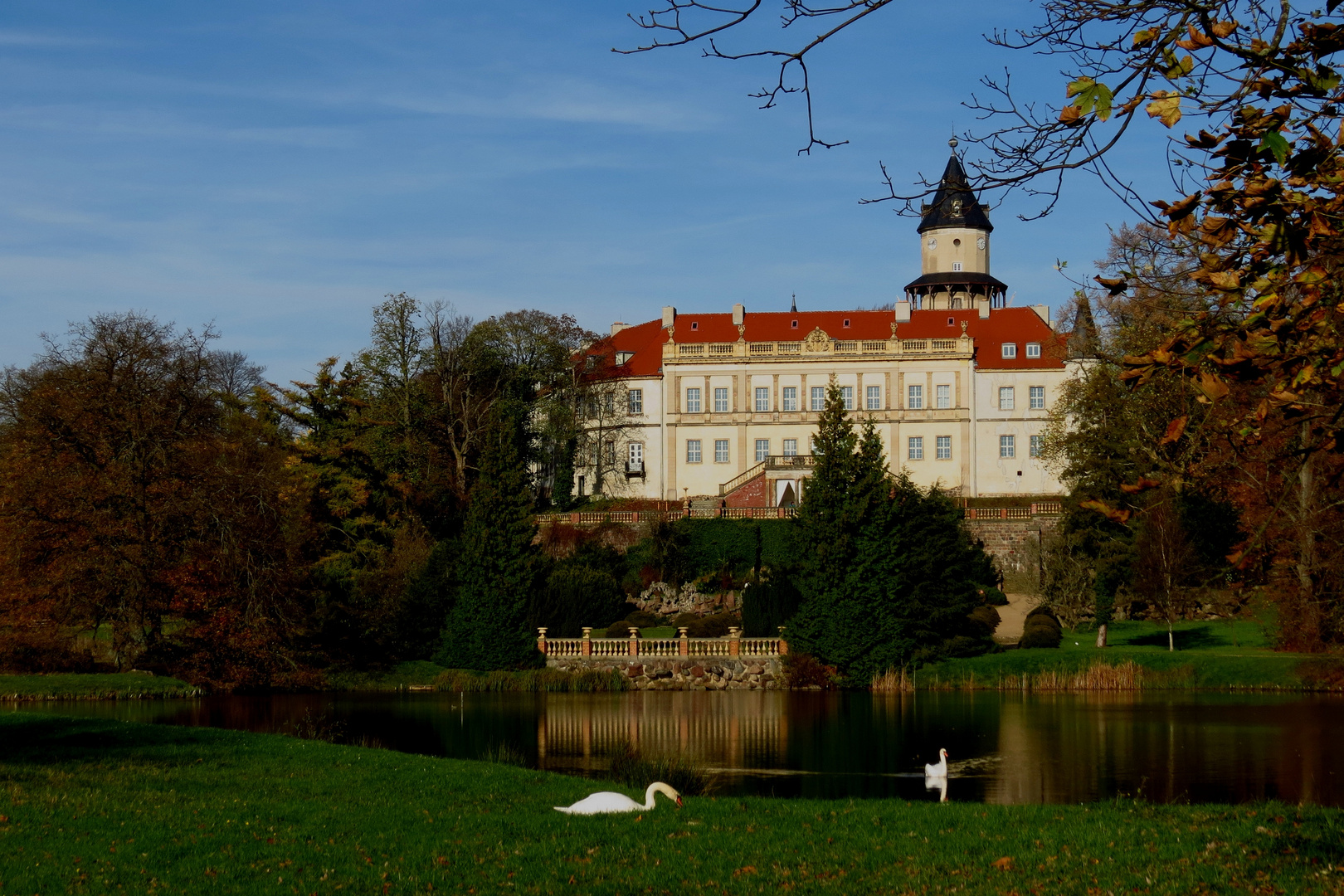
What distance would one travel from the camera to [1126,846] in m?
8.65

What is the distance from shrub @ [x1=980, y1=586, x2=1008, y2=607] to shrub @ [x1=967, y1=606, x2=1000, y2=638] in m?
2.75

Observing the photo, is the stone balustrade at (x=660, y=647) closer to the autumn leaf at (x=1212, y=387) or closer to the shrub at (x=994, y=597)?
the shrub at (x=994, y=597)

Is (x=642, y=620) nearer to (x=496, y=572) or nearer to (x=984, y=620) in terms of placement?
(x=496, y=572)

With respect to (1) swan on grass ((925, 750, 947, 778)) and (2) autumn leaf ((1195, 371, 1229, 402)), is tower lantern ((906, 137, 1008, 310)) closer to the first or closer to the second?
(1) swan on grass ((925, 750, 947, 778))

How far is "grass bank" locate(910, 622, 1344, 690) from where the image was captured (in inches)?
1069

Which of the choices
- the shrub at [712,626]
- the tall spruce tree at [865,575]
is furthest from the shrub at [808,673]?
the shrub at [712,626]

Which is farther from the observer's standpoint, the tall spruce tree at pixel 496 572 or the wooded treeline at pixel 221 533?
the tall spruce tree at pixel 496 572

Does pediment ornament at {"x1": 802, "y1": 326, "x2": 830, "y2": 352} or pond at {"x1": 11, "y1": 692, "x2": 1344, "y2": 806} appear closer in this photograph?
pond at {"x1": 11, "y1": 692, "x2": 1344, "y2": 806}

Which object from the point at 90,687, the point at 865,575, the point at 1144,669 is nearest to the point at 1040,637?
the point at 1144,669

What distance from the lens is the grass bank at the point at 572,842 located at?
7.67 meters

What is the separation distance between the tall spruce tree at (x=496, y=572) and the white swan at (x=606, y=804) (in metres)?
21.8

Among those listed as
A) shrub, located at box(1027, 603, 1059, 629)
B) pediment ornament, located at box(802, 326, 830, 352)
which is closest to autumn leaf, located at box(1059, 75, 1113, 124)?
shrub, located at box(1027, 603, 1059, 629)

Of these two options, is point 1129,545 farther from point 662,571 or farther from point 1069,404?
point 662,571

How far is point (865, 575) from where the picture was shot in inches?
1234
